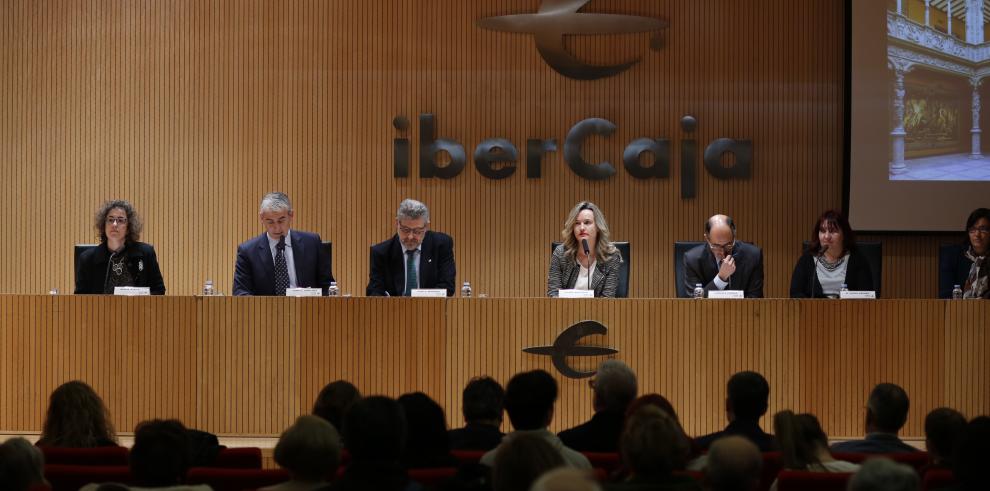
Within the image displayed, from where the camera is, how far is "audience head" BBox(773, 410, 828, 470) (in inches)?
144

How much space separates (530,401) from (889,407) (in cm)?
133

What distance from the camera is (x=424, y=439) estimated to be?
3.67m

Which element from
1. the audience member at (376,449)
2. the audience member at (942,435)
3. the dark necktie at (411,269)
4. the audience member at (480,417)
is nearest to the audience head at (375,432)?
the audience member at (376,449)

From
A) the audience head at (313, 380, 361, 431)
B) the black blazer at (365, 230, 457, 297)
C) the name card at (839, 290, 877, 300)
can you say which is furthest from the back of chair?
the audience head at (313, 380, 361, 431)

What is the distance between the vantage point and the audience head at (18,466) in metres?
3.07

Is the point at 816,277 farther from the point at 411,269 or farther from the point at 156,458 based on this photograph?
the point at 156,458

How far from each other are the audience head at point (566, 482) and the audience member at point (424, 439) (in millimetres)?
1465

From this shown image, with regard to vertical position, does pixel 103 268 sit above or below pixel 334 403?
above

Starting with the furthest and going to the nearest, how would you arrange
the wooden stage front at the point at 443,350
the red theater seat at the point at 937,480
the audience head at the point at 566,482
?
the wooden stage front at the point at 443,350 < the red theater seat at the point at 937,480 < the audience head at the point at 566,482

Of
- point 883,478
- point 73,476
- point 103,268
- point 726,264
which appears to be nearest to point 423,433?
point 73,476

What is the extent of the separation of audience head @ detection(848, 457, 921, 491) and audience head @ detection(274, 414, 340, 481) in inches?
55.1

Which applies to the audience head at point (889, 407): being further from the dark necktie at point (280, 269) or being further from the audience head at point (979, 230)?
the dark necktie at point (280, 269)

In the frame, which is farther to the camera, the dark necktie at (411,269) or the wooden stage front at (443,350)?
the dark necktie at (411,269)

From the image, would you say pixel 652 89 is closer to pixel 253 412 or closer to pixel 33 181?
pixel 253 412
